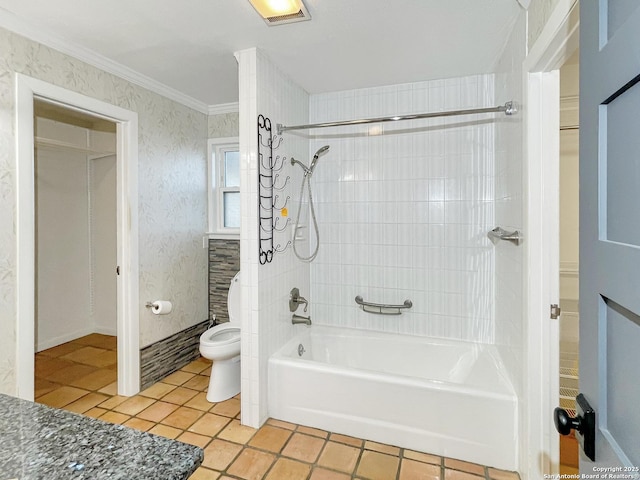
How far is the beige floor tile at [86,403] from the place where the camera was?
2.36m

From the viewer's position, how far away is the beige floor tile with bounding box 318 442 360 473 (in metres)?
1.83

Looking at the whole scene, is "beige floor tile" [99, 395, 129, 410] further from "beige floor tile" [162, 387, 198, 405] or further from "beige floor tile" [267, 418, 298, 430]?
"beige floor tile" [267, 418, 298, 430]

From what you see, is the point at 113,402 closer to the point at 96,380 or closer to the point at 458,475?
the point at 96,380

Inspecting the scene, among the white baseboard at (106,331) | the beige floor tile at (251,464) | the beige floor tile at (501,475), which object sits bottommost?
the beige floor tile at (501,475)

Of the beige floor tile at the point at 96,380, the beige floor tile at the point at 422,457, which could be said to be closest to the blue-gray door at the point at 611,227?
the beige floor tile at the point at 422,457

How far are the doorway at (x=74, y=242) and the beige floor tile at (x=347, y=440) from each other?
7.00 feet

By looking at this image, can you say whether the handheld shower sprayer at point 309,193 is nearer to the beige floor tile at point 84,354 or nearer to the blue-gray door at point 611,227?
the blue-gray door at point 611,227

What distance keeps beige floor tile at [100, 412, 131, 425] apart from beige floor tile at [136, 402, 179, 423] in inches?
3.2

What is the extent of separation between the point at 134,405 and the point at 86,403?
36 centimetres

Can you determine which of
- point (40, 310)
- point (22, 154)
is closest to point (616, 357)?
point (22, 154)

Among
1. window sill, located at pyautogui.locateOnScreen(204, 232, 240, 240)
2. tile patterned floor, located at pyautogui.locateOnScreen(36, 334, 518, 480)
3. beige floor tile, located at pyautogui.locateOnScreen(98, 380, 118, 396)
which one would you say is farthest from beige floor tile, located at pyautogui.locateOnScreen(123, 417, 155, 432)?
window sill, located at pyautogui.locateOnScreen(204, 232, 240, 240)

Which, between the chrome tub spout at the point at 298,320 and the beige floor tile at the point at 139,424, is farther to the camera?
the chrome tub spout at the point at 298,320

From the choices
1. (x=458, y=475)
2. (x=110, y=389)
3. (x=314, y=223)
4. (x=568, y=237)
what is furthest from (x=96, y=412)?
(x=568, y=237)

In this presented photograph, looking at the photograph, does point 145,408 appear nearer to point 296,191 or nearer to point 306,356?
point 306,356
